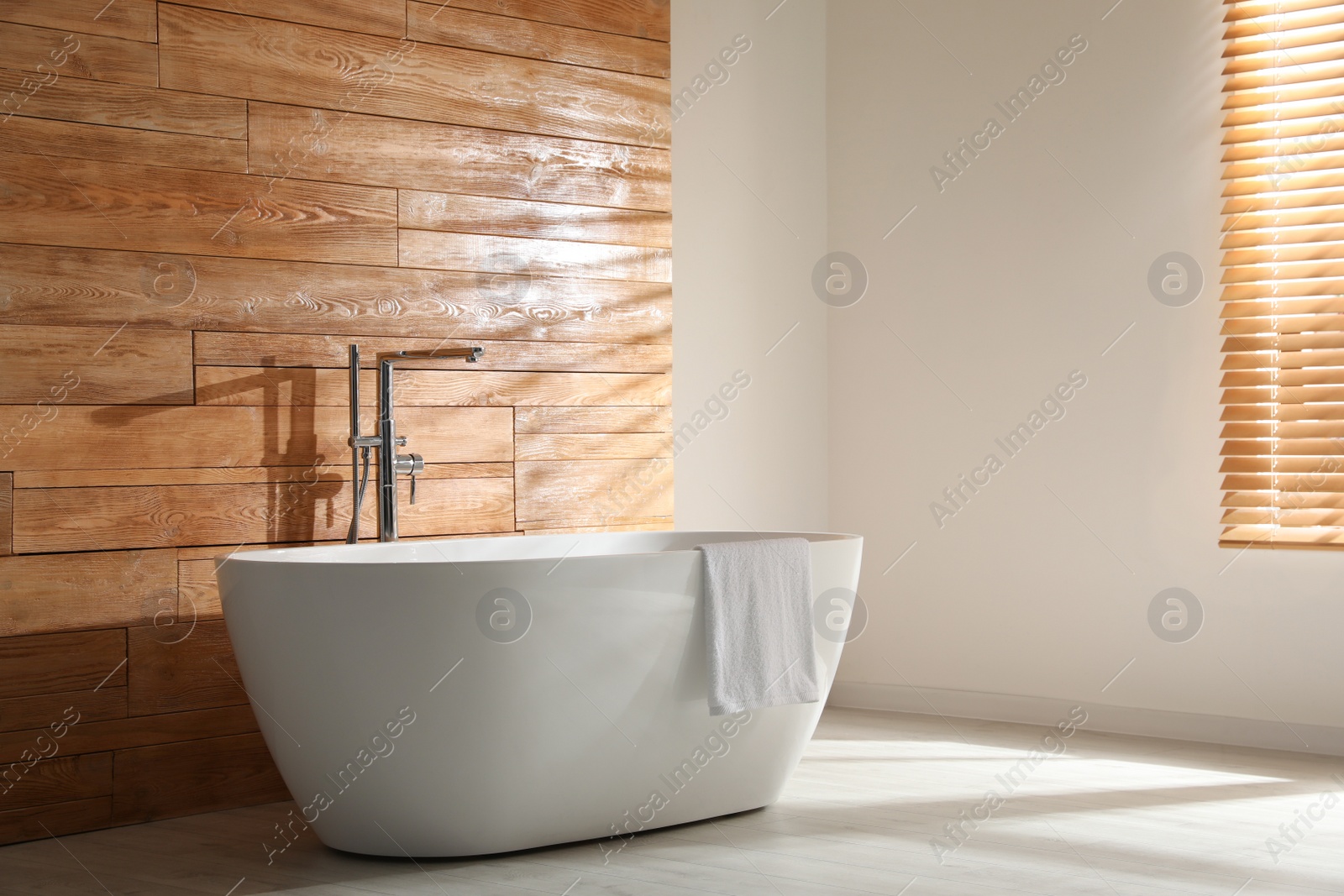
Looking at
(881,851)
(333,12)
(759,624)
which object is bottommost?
(881,851)

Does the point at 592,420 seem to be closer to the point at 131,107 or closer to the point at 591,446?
the point at 591,446

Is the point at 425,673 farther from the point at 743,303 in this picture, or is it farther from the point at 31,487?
the point at 743,303

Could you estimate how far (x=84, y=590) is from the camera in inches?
111

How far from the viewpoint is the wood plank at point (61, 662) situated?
2.71m

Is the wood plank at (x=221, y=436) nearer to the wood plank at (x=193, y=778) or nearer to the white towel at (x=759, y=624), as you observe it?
the wood plank at (x=193, y=778)

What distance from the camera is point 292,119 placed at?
3.14 meters

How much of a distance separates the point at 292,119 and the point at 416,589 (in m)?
1.44

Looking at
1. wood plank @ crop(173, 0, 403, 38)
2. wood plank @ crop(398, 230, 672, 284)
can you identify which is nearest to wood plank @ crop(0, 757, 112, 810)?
wood plank @ crop(398, 230, 672, 284)

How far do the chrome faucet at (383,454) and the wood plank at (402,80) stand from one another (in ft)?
2.21

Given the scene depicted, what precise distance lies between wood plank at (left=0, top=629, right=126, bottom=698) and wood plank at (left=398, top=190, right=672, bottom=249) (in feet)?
4.19

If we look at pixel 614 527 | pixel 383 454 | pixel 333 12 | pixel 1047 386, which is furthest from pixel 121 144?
pixel 1047 386

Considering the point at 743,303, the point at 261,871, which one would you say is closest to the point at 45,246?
the point at 261,871

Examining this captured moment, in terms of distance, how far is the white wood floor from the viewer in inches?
92.9

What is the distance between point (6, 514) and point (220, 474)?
0.47 m
